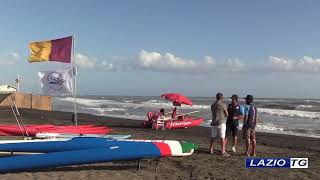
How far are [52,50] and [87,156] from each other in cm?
603

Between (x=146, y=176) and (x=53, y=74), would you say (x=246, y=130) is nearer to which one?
(x=146, y=176)

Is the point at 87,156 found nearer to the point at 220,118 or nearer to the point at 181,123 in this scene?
the point at 220,118

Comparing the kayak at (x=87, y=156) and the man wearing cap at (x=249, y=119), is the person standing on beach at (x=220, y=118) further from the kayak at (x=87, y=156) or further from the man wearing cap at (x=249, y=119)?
the kayak at (x=87, y=156)

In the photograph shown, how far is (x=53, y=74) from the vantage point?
1435 centimetres

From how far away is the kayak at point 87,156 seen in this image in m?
9.61

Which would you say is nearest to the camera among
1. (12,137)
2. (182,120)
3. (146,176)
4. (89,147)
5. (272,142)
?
(146,176)

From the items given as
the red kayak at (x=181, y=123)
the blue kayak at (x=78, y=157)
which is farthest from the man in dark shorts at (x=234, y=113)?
the red kayak at (x=181, y=123)

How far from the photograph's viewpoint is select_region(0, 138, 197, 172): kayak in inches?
378

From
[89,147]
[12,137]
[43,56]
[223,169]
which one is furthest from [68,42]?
[223,169]

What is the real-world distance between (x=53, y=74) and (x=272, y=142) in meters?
8.81

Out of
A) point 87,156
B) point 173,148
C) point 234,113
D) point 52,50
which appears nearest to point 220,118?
point 234,113

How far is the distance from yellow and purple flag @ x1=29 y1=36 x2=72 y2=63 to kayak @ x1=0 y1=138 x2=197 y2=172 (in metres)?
5.29

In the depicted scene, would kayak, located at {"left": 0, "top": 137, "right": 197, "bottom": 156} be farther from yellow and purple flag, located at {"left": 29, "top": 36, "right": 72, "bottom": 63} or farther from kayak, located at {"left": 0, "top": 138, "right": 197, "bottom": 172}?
yellow and purple flag, located at {"left": 29, "top": 36, "right": 72, "bottom": 63}

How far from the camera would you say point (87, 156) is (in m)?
9.86
